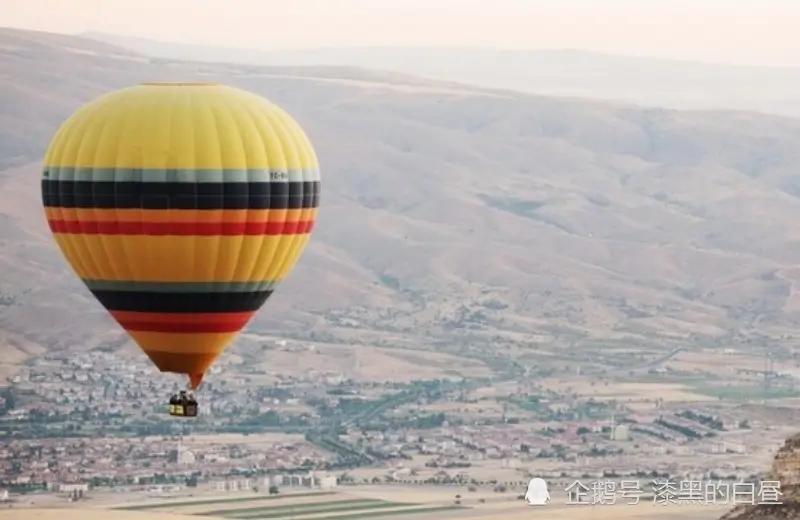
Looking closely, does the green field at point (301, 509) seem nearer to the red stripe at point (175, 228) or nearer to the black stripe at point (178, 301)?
the black stripe at point (178, 301)

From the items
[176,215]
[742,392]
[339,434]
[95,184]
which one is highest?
[742,392]

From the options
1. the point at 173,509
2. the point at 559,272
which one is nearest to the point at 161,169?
the point at 173,509

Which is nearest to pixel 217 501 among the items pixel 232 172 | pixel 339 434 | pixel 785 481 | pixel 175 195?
pixel 339 434

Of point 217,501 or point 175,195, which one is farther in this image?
point 217,501

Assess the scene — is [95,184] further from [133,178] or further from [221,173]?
[221,173]

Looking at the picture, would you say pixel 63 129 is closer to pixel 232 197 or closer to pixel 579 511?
pixel 232 197
